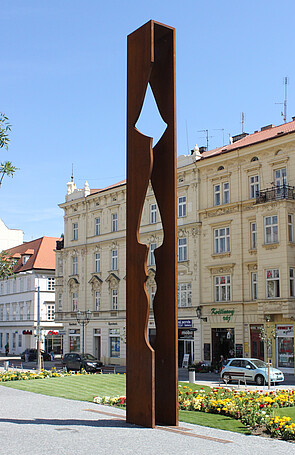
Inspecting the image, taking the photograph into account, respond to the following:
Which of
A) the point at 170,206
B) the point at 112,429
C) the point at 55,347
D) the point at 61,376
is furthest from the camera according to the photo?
the point at 55,347

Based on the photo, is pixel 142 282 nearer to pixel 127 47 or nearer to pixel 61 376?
pixel 127 47

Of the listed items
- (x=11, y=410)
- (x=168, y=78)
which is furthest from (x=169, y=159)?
(x=11, y=410)

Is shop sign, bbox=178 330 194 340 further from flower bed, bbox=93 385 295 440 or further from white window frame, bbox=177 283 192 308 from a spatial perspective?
flower bed, bbox=93 385 295 440

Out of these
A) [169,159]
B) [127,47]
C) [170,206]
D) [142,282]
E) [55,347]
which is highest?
[127,47]

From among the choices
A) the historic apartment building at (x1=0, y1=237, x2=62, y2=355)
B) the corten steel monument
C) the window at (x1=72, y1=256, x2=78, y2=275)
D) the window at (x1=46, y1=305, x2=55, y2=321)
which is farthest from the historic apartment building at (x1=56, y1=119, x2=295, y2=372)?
the corten steel monument

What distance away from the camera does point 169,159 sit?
1505cm

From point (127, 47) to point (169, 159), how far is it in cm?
335

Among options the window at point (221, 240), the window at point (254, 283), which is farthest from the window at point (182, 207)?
the window at point (254, 283)

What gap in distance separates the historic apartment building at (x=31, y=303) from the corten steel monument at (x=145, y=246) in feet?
177

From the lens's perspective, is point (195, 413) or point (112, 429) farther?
point (195, 413)

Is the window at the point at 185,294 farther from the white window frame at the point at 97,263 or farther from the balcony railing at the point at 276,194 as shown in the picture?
the white window frame at the point at 97,263

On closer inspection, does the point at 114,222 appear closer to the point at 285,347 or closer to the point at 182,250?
the point at 182,250

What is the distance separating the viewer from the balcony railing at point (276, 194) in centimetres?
3809

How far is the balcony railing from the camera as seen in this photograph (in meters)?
38.1
